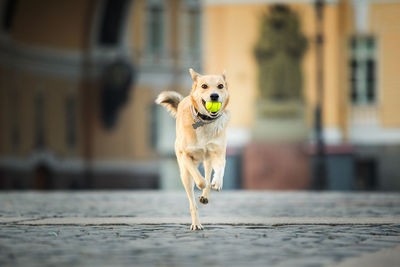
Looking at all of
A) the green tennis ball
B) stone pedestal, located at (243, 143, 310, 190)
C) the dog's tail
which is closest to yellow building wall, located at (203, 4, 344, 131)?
stone pedestal, located at (243, 143, 310, 190)

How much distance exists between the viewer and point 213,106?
26.4 feet

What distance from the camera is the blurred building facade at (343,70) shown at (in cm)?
2394

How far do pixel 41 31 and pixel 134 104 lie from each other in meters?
5.35

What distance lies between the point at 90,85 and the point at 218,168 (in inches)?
1112

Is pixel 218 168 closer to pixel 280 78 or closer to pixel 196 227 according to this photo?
pixel 196 227

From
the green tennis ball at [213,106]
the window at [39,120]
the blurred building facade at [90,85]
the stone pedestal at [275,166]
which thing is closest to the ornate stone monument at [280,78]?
the stone pedestal at [275,166]

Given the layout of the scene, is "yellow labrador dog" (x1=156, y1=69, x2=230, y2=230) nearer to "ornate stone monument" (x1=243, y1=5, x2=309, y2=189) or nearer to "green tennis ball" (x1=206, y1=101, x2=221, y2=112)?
"green tennis ball" (x1=206, y1=101, x2=221, y2=112)

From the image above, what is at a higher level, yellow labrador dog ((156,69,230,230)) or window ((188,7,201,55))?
window ((188,7,201,55))

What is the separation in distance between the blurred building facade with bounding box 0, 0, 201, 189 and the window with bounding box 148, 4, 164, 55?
1.7 inches

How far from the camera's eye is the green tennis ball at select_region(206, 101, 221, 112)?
26.4 feet

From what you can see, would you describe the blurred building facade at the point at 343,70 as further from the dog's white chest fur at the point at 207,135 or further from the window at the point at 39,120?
the dog's white chest fur at the point at 207,135

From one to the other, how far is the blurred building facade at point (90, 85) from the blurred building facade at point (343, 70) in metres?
10.1

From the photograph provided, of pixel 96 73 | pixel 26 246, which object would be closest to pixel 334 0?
pixel 96 73

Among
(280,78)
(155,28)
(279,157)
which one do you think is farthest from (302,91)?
(155,28)
